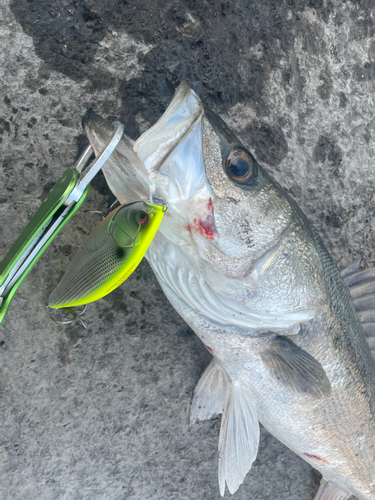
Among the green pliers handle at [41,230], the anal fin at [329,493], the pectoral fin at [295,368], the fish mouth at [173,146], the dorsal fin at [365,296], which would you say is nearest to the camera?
the green pliers handle at [41,230]

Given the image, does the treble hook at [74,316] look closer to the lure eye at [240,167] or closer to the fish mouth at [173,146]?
the fish mouth at [173,146]

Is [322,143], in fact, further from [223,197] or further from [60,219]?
[60,219]

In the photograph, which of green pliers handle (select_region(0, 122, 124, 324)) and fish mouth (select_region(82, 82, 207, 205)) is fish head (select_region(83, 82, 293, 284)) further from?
green pliers handle (select_region(0, 122, 124, 324))

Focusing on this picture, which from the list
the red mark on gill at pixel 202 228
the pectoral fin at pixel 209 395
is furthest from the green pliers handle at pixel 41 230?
the pectoral fin at pixel 209 395

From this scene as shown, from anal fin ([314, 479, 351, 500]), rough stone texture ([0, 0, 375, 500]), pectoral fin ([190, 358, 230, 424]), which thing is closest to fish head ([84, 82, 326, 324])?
rough stone texture ([0, 0, 375, 500])

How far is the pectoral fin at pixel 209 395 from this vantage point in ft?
5.71

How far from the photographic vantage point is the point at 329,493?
187cm

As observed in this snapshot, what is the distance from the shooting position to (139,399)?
1.73 meters

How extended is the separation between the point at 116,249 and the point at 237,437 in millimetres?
1003

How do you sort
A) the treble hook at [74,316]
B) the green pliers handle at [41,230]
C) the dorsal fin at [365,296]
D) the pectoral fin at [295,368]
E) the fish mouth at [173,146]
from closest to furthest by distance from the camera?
1. the green pliers handle at [41,230]
2. the fish mouth at [173,146]
3. the pectoral fin at [295,368]
4. the treble hook at [74,316]
5. the dorsal fin at [365,296]

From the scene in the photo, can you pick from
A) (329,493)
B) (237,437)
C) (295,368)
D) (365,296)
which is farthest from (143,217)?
(329,493)

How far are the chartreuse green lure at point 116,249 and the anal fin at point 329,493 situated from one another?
1.53m

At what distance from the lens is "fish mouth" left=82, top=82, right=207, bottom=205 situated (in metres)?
1.06

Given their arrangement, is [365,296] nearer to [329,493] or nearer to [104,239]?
[329,493]
